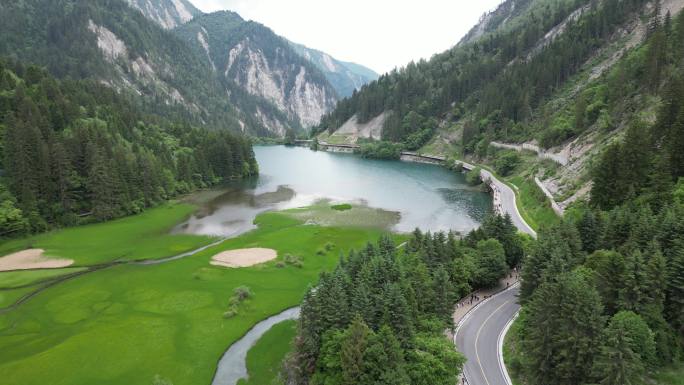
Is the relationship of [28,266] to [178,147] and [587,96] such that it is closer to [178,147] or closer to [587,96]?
[178,147]

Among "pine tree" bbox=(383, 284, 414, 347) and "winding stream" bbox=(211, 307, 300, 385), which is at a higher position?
"pine tree" bbox=(383, 284, 414, 347)

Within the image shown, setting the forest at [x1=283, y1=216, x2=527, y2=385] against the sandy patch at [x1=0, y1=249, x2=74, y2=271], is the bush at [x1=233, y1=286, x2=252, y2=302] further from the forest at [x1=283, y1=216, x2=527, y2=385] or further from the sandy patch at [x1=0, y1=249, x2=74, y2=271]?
the sandy patch at [x1=0, y1=249, x2=74, y2=271]

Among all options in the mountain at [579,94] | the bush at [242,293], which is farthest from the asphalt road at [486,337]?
the mountain at [579,94]

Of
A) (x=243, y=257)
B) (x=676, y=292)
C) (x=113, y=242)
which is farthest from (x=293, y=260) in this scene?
(x=676, y=292)

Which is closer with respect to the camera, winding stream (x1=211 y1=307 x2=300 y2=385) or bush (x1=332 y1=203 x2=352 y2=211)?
winding stream (x1=211 y1=307 x2=300 y2=385)

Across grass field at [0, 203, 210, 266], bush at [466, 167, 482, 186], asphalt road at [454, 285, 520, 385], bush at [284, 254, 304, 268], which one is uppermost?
bush at [466, 167, 482, 186]

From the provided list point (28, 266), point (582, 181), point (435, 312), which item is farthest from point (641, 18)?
point (28, 266)

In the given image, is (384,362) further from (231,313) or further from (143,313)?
(143,313)

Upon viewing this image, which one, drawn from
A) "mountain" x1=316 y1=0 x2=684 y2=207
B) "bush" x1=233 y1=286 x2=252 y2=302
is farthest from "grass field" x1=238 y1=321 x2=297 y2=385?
"mountain" x1=316 y1=0 x2=684 y2=207

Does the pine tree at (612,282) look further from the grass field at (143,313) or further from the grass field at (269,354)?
the grass field at (143,313)
